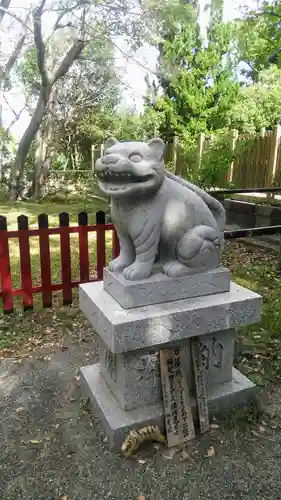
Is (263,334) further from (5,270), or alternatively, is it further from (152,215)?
(5,270)

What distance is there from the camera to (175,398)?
2.50 m

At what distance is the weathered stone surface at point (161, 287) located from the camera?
93.9 inches

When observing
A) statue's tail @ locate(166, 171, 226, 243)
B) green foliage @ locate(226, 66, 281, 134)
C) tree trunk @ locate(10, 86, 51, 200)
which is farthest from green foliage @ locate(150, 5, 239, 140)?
statue's tail @ locate(166, 171, 226, 243)

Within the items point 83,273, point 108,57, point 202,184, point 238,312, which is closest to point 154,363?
point 238,312

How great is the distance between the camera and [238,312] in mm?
2553

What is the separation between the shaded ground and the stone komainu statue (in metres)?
1.14

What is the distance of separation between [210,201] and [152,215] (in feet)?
1.90

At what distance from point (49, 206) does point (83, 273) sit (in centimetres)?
957

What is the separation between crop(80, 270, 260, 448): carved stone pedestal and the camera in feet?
7.57

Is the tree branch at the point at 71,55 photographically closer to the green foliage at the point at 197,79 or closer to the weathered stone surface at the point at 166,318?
the green foliage at the point at 197,79

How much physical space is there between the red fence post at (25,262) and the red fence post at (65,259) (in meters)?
0.41

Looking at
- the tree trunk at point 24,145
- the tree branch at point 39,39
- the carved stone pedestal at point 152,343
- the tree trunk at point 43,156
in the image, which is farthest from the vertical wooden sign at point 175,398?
the tree trunk at point 43,156

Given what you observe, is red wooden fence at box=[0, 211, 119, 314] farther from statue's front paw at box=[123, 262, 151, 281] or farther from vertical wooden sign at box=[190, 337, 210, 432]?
vertical wooden sign at box=[190, 337, 210, 432]

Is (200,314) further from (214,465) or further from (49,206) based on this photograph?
(49,206)
